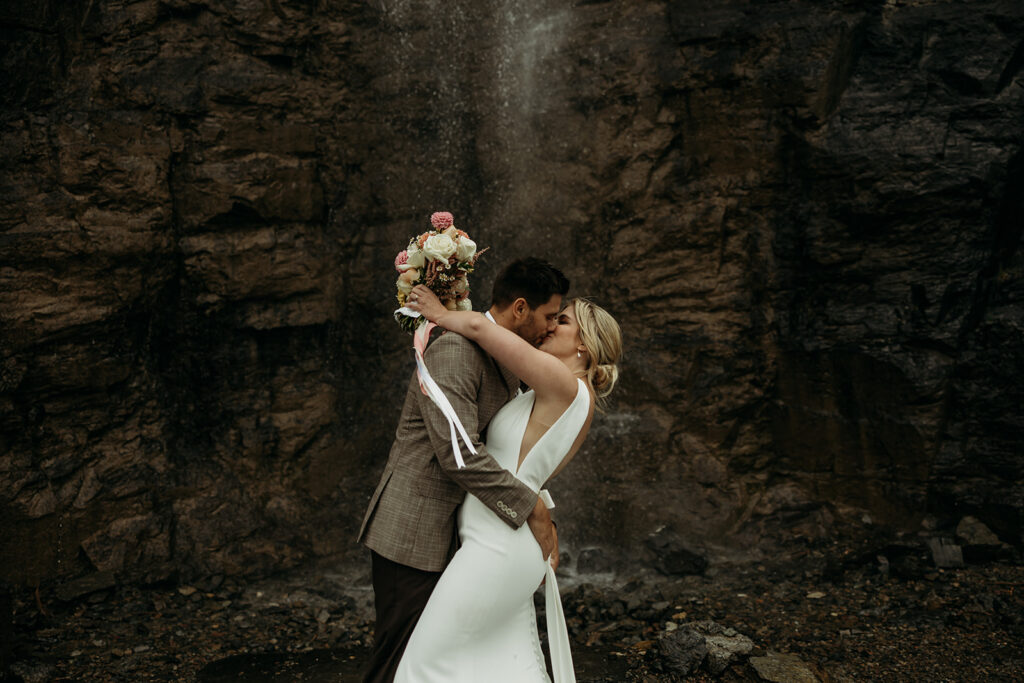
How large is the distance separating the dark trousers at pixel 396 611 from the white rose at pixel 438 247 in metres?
1.28

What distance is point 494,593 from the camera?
11.9ft

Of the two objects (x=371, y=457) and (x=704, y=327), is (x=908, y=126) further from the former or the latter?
(x=371, y=457)

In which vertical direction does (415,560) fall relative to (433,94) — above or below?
below

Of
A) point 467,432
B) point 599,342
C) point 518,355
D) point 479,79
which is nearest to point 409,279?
point 518,355

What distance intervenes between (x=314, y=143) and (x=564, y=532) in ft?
13.5

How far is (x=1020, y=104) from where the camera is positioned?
7082mm

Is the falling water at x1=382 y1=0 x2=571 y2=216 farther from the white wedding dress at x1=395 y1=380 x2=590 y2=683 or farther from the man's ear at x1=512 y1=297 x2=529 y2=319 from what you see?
the white wedding dress at x1=395 y1=380 x2=590 y2=683

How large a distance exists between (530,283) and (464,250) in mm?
329

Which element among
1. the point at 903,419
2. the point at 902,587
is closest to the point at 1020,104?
the point at 903,419

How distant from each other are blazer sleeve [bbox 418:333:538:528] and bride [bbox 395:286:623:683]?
0.08 m

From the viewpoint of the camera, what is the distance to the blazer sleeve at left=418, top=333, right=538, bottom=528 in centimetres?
349

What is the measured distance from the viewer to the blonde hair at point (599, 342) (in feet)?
13.0

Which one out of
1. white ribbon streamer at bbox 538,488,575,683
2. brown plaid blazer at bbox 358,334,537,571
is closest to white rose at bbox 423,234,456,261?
brown plaid blazer at bbox 358,334,537,571

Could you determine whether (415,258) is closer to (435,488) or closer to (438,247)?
(438,247)
